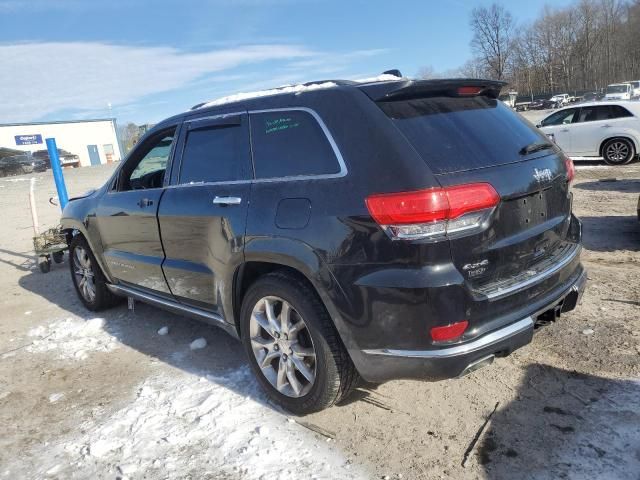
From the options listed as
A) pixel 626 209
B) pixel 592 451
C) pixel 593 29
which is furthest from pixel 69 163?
pixel 593 29

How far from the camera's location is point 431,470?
2.69 metres

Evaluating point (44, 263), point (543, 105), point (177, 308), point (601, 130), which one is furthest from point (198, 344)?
point (543, 105)

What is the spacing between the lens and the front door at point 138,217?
13.9 ft

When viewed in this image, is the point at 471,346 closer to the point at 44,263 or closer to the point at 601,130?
the point at 44,263

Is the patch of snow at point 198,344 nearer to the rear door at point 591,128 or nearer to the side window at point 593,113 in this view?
the rear door at point 591,128

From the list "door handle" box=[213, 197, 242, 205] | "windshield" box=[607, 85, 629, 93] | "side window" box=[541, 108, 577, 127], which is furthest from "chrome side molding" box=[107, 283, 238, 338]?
"windshield" box=[607, 85, 629, 93]

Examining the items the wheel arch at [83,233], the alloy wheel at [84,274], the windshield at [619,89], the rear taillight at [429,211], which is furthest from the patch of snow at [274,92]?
the windshield at [619,89]

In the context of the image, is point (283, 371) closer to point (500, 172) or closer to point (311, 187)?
point (311, 187)

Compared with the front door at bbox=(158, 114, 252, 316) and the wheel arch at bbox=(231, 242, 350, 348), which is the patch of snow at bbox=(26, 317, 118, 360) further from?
the wheel arch at bbox=(231, 242, 350, 348)

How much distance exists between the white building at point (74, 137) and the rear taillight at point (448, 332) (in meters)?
62.2

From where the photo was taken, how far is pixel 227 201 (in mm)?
3377

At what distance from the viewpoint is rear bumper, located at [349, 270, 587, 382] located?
2561 millimetres

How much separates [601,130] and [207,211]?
486 inches

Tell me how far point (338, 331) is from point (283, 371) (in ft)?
2.04
